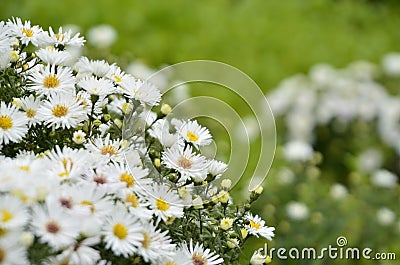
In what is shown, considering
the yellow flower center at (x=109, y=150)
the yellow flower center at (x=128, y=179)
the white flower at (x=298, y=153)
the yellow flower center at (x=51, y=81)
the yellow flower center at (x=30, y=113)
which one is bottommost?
the yellow flower center at (x=128, y=179)

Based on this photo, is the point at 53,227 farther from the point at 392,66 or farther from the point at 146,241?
the point at 392,66

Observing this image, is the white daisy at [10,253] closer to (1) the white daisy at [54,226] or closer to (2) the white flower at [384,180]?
(1) the white daisy at [54,226]

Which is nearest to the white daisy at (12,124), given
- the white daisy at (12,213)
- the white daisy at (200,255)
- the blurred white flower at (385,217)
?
the white daisy at (12,213)

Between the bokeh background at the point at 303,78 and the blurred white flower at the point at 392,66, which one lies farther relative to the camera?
the blurred white flower at the point at 392,66

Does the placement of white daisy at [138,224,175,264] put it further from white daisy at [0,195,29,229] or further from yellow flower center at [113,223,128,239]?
white daisy at [0,195,29,229]

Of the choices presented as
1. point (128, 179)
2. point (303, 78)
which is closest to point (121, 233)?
point (128, 179)

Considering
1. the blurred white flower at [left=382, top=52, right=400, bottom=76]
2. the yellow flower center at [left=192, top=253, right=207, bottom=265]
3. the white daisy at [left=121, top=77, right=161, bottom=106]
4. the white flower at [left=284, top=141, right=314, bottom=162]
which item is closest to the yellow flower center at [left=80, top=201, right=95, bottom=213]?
the yellow flower center at [left=192, top=253, right=207, bottom=265]

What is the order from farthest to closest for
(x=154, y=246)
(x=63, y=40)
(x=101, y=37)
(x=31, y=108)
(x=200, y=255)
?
(x=101, y=37) → (x=63, y=40) → (x=31, y=108) → (x=200, y=255) → (x=154, y=246)
